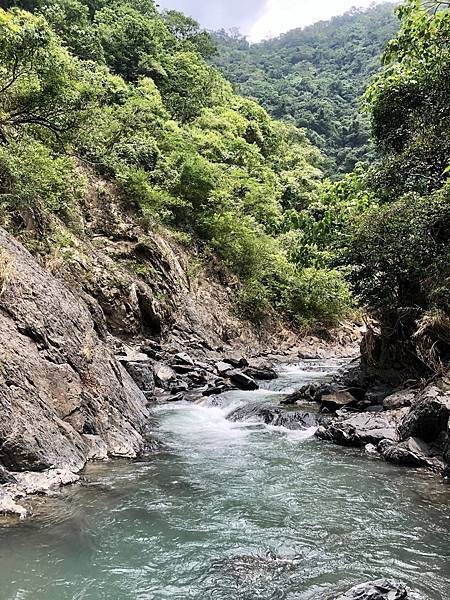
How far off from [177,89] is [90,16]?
41.7 feet

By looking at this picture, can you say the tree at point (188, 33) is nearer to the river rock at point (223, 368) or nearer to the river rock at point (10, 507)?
the river rock at point (223, 368)

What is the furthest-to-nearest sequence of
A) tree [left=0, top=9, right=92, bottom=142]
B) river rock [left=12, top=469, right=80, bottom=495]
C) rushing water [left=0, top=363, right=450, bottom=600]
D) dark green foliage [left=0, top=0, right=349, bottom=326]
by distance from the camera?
dark green foliage [left=0, top=0, right=349, bottom=326]
tree [left=0, top=9, right=92, bottom=142]
river rock [left=12, top=469, right=80, bottom=495]
rushing water [left=0, top=363, right=450, bottom=600]

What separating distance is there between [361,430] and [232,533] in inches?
209

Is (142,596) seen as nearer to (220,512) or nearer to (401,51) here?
(220,512)

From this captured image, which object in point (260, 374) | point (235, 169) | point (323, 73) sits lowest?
point (260, 374)

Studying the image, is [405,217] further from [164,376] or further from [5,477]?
[5,477]

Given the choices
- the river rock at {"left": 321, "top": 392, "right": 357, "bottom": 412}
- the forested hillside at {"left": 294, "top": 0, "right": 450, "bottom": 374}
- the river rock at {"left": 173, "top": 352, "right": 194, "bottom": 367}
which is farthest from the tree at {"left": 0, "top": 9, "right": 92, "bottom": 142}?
the river rock at {"left": 321, "top": 392, "right": 357, "bottom": 412}

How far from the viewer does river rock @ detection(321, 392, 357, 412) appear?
12.7m

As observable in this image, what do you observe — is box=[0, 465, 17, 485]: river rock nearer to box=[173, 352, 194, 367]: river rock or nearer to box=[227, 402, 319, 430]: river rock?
box=[227, 402, 319, 430]: river rock

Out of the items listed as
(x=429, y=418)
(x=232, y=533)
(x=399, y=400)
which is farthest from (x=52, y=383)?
(x=399, y=400)

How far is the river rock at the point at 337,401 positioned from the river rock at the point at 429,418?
3.06m

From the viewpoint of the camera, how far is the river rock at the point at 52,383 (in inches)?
272

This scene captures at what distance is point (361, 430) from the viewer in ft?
33.9

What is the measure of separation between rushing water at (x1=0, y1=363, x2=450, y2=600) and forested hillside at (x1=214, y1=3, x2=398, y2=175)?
156ft
